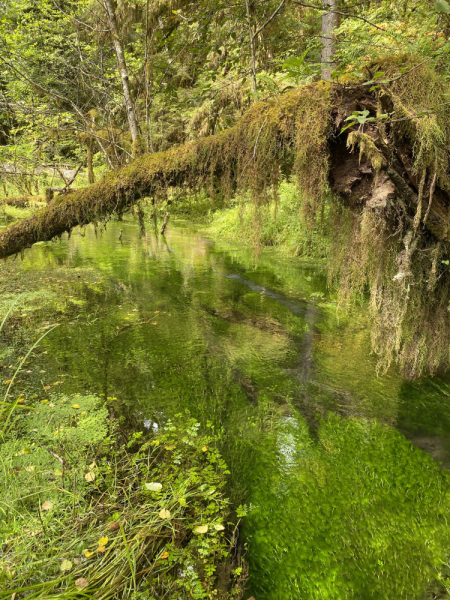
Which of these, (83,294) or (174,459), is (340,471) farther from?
(83,294)

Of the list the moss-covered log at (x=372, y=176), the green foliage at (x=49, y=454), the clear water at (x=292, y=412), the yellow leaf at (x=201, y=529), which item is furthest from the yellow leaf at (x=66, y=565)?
the moss-covered log at (x=372, y=176)

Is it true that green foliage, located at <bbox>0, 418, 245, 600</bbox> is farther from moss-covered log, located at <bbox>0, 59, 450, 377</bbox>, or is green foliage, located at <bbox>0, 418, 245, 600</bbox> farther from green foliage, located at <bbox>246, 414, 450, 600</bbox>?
moss-covered log, located at <bbox>0, 59, 450, 377</bbox>

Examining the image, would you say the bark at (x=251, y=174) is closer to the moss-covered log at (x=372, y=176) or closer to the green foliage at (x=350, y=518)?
the moss-covered log at (x=372, y=176)

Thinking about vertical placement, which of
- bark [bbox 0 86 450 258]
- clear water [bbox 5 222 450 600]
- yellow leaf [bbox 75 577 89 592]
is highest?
bark [bbox 0 86 450 258]

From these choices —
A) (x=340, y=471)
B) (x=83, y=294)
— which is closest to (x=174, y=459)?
(x=340, y=471)

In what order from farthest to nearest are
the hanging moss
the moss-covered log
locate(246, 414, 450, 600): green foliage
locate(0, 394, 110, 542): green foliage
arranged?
the hanging moss → the moss-covered log → locate(0, 394, 110, 542): green foliage → locate(246, 414, 450, 600): green foliage

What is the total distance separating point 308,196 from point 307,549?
2.46 meters

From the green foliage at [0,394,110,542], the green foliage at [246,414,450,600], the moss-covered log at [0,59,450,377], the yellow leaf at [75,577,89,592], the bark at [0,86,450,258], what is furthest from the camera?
the bark at [0,86,450,258]

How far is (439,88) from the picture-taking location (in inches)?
90.2

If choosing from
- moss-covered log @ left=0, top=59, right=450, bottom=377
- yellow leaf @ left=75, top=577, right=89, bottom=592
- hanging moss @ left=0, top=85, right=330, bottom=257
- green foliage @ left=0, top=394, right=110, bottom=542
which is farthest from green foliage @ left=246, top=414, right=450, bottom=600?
hanging moss @ left=0, top=85, right=330, bottom=257

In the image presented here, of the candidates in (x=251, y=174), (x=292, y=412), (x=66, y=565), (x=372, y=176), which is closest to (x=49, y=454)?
(x=66, y=565)

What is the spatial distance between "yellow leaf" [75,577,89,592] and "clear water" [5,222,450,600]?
2.54 feet

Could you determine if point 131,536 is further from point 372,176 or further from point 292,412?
point 372,176

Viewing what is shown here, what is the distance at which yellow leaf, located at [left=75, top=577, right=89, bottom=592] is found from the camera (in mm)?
1505
